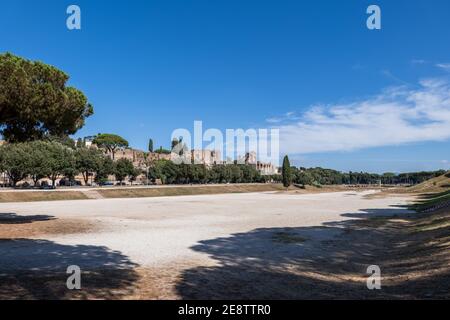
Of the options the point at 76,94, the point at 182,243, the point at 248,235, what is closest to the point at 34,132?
the point at 76,94

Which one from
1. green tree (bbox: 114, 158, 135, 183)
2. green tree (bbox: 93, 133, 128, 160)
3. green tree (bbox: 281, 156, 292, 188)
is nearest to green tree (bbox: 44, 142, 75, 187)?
green tree (bbox: 114, 158, 135, 183)

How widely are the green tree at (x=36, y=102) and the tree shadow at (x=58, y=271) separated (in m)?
7.50

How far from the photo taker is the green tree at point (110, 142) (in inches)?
6166

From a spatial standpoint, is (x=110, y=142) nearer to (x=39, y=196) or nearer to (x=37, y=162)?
(x=37, y=162)

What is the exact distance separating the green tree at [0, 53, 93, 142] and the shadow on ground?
11.8 metres

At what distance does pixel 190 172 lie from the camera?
130 metres

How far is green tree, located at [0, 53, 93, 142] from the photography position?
64.0ft

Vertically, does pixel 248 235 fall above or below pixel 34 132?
below

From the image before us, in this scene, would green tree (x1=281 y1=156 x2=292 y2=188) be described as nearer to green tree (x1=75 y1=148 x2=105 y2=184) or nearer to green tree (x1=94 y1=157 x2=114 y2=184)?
green tree (x1=94 y1=157 x2=114 y2=184)

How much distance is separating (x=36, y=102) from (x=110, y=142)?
14143 cm

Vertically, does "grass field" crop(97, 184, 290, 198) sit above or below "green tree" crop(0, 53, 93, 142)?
below

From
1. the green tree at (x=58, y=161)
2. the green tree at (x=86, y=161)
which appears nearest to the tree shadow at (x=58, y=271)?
the green tree at (x=58, y=161)
